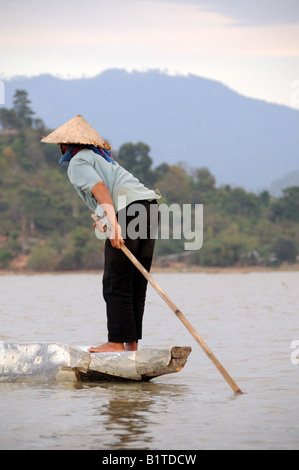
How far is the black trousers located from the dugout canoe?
17 cm

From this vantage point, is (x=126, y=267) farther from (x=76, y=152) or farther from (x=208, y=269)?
(x=208, y=269)

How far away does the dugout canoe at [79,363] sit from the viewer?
219 inches

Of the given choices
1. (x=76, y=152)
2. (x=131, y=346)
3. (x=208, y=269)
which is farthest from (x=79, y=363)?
(x=208, y=269)

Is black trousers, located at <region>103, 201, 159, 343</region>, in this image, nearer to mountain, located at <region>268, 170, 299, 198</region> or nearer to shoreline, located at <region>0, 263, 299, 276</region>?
shoreline, located at <region>0, 263, 299, 276</region>

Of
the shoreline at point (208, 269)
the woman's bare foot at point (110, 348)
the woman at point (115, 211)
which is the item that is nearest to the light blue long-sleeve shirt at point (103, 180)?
the woman at point (115, 211)

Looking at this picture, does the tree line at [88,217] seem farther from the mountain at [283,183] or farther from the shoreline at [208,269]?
the mountain at [283,183]

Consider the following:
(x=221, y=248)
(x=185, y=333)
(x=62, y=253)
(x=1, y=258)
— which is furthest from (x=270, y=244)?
(x=185, y=333)

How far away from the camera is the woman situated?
5477 millimetres

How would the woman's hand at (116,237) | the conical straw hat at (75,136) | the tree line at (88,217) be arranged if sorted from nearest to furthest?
the woman's hand at (116,237) < the conical straw hat at (75,136) < the tree line at (88,217)

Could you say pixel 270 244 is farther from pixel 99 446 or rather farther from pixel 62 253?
pixel 99 446

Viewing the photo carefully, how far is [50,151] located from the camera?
80.9m

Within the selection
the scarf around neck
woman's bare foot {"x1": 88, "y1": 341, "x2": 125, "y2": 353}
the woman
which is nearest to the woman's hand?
the woman

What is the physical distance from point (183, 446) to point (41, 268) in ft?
206

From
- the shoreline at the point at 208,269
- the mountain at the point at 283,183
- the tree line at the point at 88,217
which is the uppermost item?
the mountain at the point at 283,183
